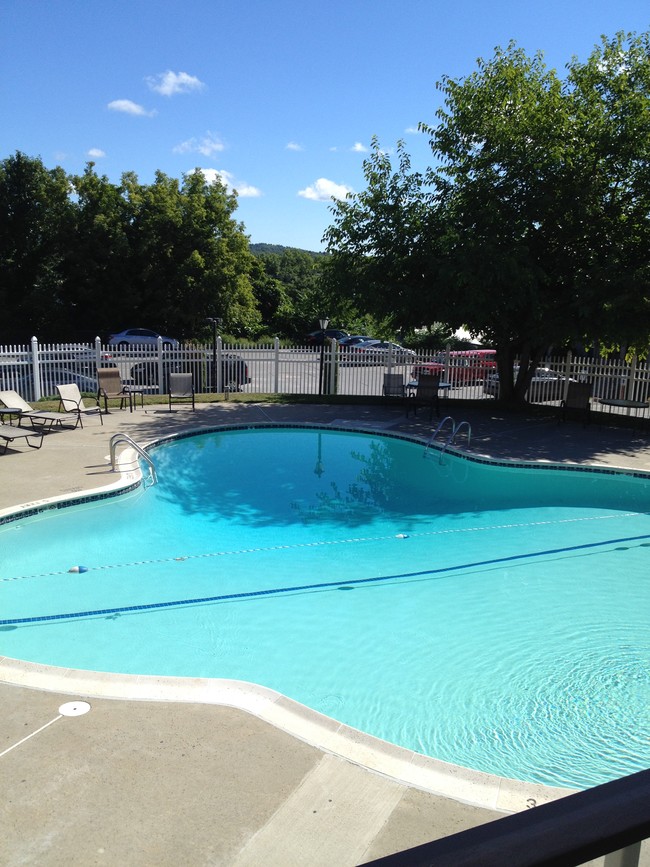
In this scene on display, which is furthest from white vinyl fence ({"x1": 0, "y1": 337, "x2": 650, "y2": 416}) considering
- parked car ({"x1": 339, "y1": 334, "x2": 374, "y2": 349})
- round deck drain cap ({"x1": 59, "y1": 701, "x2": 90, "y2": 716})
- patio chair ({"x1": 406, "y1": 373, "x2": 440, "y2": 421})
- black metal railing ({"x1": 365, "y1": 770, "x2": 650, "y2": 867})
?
black metal railing ({"x1": 365, "y1": 770, "x2": 650, "y2": 867})

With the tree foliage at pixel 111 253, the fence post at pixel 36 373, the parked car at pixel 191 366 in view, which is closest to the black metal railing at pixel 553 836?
the fence post at pixel 36 373

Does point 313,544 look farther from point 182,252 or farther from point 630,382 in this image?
point 182,252

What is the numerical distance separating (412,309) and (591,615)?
1080cm

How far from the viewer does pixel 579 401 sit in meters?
16.3

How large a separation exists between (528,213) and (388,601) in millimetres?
11749

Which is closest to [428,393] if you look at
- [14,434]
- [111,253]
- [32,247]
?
[14,434]

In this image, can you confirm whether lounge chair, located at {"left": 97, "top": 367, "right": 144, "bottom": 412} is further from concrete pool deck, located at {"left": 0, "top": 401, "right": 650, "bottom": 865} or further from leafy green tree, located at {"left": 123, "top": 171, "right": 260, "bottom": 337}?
leafy green tree, located at {"left": 123, "top": 171, "right": 260, "bottom": 337}

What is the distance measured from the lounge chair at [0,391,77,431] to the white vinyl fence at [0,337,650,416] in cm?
350

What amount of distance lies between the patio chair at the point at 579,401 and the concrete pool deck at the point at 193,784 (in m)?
13.5

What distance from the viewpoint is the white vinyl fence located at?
17594 millimetres

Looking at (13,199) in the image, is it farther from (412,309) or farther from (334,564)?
(334,564)

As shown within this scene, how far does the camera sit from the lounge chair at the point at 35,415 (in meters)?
13.0

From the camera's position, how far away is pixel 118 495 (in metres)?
10.1

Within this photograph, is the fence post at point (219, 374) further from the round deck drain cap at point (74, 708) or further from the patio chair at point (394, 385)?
the round deck drain cap at point (74, 708)
